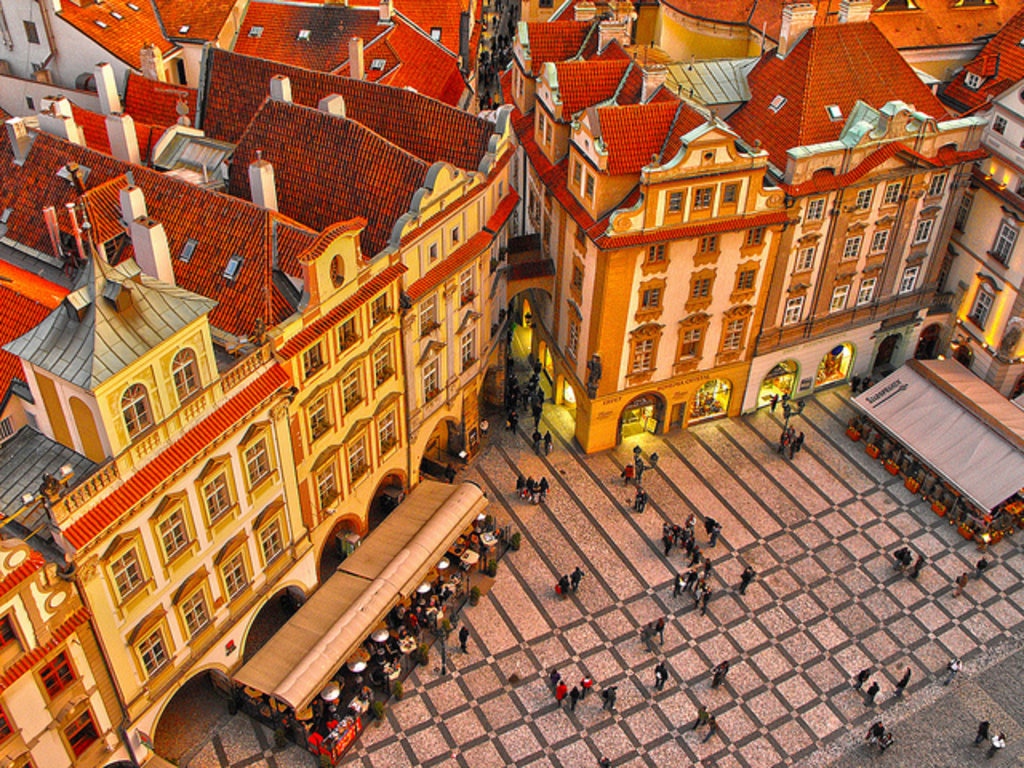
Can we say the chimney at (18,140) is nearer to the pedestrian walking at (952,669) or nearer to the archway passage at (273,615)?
the archway passage at (273,615)

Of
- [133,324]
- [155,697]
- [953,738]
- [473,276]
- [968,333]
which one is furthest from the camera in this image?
[968,333]

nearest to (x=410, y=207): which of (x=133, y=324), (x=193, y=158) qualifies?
(x=193, y=158)

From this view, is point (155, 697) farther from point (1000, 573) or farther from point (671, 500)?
point (1000, 573)

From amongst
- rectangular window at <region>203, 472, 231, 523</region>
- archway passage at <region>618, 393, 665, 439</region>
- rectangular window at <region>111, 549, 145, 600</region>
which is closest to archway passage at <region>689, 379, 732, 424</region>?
archway passage at <region>618, 393, 665, 439</region>

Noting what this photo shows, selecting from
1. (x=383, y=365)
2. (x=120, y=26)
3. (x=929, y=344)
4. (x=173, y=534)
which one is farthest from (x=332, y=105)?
(x=929, y=344)

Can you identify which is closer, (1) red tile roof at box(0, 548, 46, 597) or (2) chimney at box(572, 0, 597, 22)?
(1) red tile roof at box(0, 548, 46, 597)

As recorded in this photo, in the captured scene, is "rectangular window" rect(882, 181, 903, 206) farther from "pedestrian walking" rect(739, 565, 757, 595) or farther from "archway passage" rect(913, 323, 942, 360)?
"pedestrian walking" rect(739, 565, 757, 595)

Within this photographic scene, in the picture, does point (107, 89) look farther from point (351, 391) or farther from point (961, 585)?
point (961, 585)

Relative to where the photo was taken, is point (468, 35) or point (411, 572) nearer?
point (411, 572)
